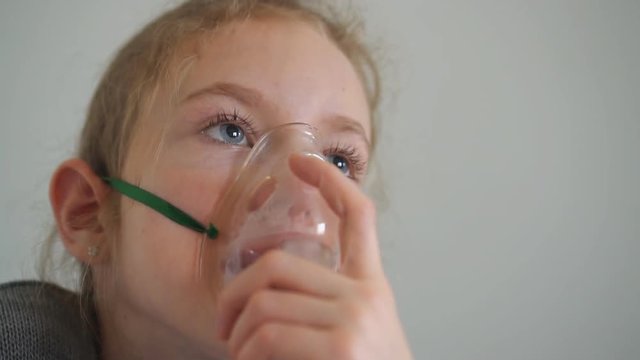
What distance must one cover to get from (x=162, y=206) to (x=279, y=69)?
0.23 m

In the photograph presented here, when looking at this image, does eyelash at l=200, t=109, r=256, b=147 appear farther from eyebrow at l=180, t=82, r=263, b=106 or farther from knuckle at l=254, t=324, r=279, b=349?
knuckle at l=254, t=324, r=279, b=349

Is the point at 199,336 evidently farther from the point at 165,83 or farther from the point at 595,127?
the point at 595,127

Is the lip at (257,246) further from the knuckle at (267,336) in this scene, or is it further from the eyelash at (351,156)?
the eyelash at (351,156)

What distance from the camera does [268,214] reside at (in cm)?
56

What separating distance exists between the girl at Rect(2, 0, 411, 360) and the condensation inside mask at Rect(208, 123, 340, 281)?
2cm

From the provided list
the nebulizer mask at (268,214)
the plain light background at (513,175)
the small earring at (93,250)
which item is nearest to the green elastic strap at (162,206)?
the nebulizer mask at (268,214)

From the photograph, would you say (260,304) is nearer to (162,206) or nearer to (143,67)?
(162,206)

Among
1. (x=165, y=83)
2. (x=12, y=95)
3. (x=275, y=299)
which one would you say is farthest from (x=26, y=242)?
(x=275, y=299)

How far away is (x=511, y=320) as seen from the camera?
1245 millimetres

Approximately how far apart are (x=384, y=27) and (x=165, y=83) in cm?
72

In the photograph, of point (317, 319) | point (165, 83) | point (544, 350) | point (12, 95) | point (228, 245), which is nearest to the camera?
point (317, 319)

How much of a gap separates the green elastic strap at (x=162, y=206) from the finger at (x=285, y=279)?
5.6 inches

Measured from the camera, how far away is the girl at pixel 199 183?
1.48ft

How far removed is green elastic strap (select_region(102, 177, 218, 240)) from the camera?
2.02 feet
